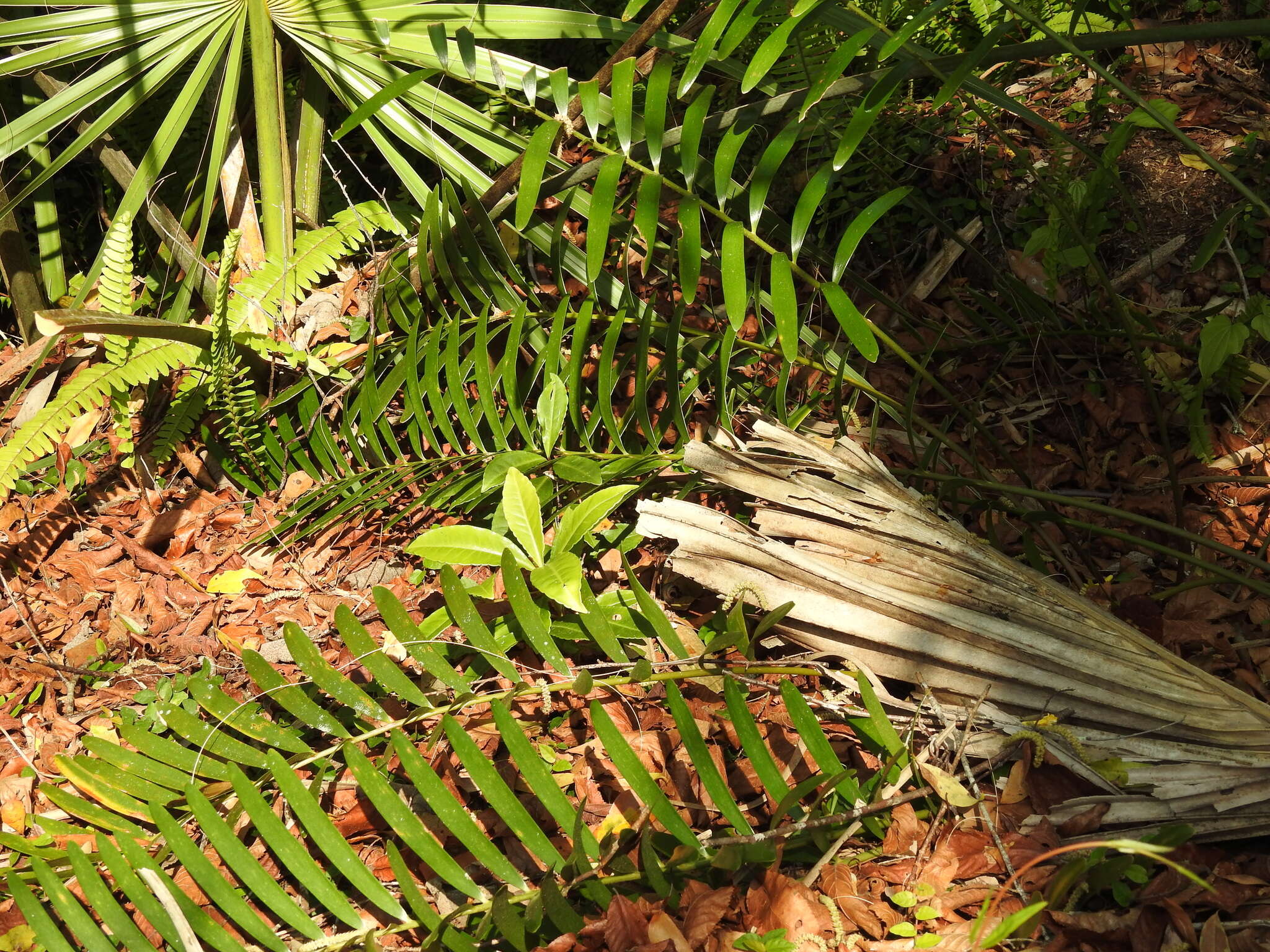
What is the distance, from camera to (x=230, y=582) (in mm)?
2139

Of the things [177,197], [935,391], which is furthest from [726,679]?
[177,197]

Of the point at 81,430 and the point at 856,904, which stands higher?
the point at 81,430

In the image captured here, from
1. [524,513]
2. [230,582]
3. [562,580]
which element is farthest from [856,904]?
[230,582]

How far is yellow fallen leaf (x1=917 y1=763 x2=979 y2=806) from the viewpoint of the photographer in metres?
1.39

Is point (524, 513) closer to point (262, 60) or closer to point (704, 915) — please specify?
point (704, 915)

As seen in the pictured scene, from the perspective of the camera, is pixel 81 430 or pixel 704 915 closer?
pixel 704 915

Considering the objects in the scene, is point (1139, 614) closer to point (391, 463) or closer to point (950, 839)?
point (950, 839)

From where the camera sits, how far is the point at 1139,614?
5.82ft

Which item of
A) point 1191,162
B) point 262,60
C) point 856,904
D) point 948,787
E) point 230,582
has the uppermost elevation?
point 262,60

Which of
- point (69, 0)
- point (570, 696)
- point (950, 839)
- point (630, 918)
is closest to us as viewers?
point (630, 918)

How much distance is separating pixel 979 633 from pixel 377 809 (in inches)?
37.8

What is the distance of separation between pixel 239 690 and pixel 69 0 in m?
1.54

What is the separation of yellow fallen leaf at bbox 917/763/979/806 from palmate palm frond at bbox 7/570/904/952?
5cm

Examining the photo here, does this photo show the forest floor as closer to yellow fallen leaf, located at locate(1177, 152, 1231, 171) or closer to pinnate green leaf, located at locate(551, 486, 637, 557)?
yellow fallen leaf, located at locate(1177, 152, 1231, 171)
